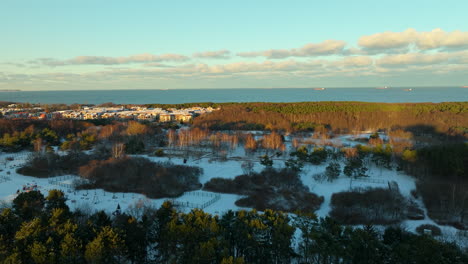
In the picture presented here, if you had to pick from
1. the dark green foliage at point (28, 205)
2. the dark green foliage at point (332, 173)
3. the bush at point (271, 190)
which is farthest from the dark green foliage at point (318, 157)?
the dark green foliage at point (28, 205)

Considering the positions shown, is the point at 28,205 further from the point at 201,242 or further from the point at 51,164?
the point at 51,164

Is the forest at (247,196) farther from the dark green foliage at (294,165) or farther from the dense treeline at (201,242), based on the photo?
the dark green foliage at (294,165)

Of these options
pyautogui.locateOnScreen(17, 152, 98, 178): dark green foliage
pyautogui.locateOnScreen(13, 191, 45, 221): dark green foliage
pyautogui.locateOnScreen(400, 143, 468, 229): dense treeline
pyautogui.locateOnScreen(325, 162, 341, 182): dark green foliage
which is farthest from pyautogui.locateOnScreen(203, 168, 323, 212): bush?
pyautogui.locateOnScreen(17, 152, 98, 178): dark green foliage

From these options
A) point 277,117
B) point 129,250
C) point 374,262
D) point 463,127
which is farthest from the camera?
point 277,117

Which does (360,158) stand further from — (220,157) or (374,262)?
(374,262)

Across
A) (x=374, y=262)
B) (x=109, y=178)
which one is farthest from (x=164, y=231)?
(x=109, y=178)

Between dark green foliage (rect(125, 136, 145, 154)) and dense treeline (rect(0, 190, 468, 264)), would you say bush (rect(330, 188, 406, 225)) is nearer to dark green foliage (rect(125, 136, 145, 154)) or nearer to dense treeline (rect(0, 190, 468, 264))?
dense treeline (rect(0, 190, 468, 264))
